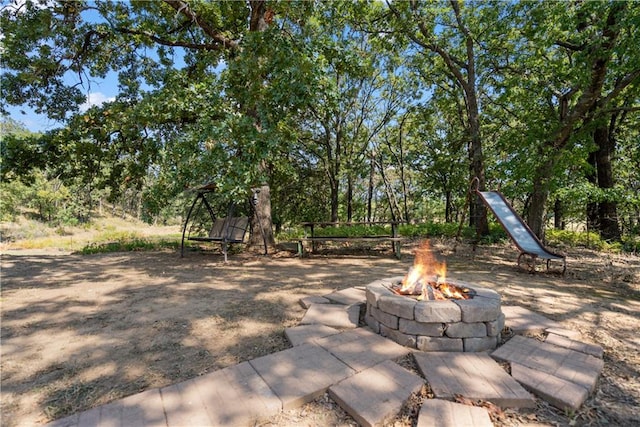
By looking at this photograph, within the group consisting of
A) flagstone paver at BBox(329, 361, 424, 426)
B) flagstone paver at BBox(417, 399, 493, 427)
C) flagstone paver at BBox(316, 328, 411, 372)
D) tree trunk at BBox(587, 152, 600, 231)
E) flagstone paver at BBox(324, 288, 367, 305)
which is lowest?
flagstone paver at BBox(417, 399, 493, 427)

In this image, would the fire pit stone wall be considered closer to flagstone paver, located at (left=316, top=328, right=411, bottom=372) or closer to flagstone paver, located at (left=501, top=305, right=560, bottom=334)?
flagstone paver, located at (left=316, top=328, right=411, bottom=372)

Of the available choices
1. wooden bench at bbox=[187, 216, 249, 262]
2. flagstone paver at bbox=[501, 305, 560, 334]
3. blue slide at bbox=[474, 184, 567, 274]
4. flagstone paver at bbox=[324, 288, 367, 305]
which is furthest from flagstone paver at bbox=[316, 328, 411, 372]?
wooden bench at bbox=[187, 216, 249, 262]

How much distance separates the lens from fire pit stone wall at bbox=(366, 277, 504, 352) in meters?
2.28

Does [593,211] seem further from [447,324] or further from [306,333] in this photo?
[306,333]

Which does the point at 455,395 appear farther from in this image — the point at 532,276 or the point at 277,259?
the point at 277,259

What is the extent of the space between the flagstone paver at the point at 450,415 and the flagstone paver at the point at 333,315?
115 cm

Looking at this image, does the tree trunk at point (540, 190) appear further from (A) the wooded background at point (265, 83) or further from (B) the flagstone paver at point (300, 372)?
(B) the flagstone paver at point (300, 372)

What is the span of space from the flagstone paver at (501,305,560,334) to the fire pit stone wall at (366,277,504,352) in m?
0.44

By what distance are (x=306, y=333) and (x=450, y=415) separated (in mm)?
1286

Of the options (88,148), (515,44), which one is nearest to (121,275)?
(88,148)

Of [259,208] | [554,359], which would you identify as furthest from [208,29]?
[554,359]

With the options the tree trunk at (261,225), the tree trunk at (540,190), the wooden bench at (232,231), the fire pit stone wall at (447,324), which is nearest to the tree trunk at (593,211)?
the tree trunk at (540,190)

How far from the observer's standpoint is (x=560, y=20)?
650 cm

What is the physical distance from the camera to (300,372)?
1.93 m
